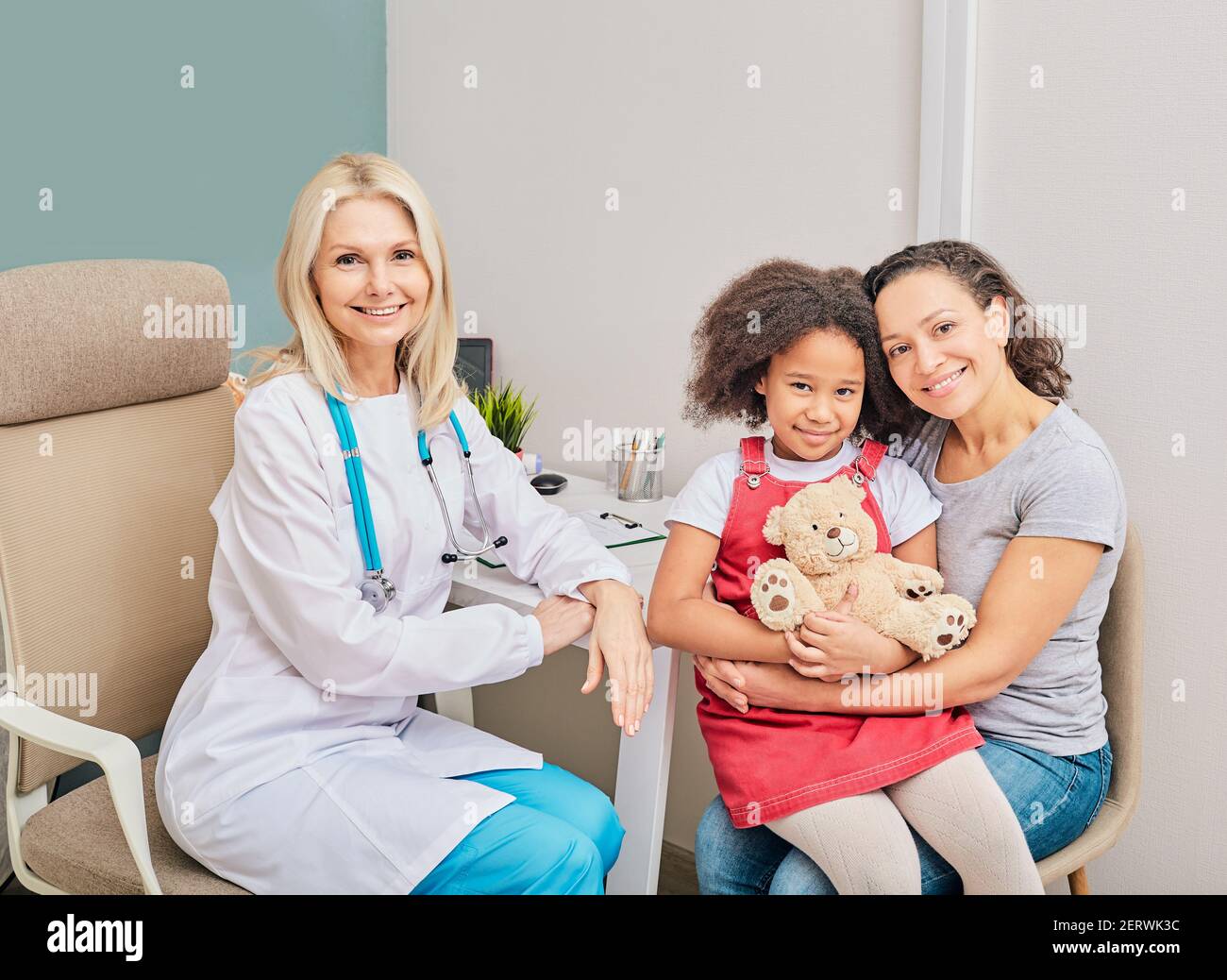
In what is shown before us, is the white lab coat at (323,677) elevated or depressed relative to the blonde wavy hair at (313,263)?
depressed

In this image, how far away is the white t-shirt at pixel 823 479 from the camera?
136 centimetres

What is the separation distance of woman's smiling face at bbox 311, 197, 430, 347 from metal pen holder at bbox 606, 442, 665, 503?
792 mm

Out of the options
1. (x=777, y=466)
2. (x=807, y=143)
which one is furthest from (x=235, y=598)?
(x=807, y=143)

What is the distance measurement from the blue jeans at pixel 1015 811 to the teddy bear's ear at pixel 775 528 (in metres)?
0.36

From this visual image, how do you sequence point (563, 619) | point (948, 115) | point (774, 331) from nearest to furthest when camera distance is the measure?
1. point (774, 331)
2. point (563, 619)
3. point (948, 115)

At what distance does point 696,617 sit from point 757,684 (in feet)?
0.36

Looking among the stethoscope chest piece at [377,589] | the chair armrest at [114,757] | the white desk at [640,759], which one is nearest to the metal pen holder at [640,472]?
the white desk at [640,759]

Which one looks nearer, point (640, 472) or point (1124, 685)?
point (1124, 685)

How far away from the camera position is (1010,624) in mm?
1235

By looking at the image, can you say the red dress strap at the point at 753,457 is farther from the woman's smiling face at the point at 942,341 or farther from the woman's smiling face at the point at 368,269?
the woman's smiling face at the point at 368,269

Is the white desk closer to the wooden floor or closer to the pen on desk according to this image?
the pen on desk

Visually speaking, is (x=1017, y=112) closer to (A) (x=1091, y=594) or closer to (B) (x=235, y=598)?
(A) (x=1091, y=594)

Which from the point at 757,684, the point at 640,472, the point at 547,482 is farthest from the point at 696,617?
the point at 547,482

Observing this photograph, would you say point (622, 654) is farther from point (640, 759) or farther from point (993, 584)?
point (993, 584)
